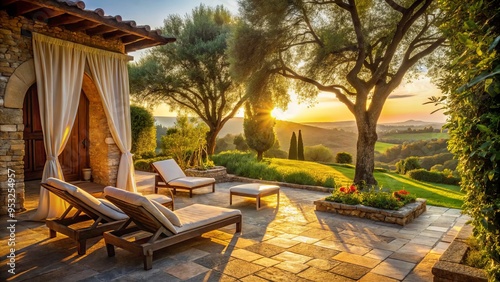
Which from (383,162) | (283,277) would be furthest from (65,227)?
(383,162)

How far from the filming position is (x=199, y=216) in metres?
4.65

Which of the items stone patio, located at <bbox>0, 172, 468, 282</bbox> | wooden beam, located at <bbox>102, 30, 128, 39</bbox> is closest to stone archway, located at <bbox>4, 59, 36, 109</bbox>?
wooden beam, located at <bbox>102, 30, 128, 39</bbox>

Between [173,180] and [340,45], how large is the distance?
6.49 m

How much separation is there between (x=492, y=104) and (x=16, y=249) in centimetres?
545

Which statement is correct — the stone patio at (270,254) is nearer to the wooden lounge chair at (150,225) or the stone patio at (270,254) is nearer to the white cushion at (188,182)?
the wooden lounge chair at (150,225)

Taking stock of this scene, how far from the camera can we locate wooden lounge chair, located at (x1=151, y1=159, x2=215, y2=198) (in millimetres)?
7891

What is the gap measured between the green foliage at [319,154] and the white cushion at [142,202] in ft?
61.7

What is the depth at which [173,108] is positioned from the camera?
1852 centimetres

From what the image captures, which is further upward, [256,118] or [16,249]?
[256,118]

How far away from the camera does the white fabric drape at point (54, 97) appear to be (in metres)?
5.92

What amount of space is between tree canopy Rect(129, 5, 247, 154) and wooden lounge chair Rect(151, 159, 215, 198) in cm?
841

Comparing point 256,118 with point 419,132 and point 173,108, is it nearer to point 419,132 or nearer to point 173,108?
point 173,108

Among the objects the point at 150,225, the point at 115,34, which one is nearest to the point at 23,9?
the point at 115,34

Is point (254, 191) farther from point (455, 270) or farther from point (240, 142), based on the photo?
point (240, 142)
